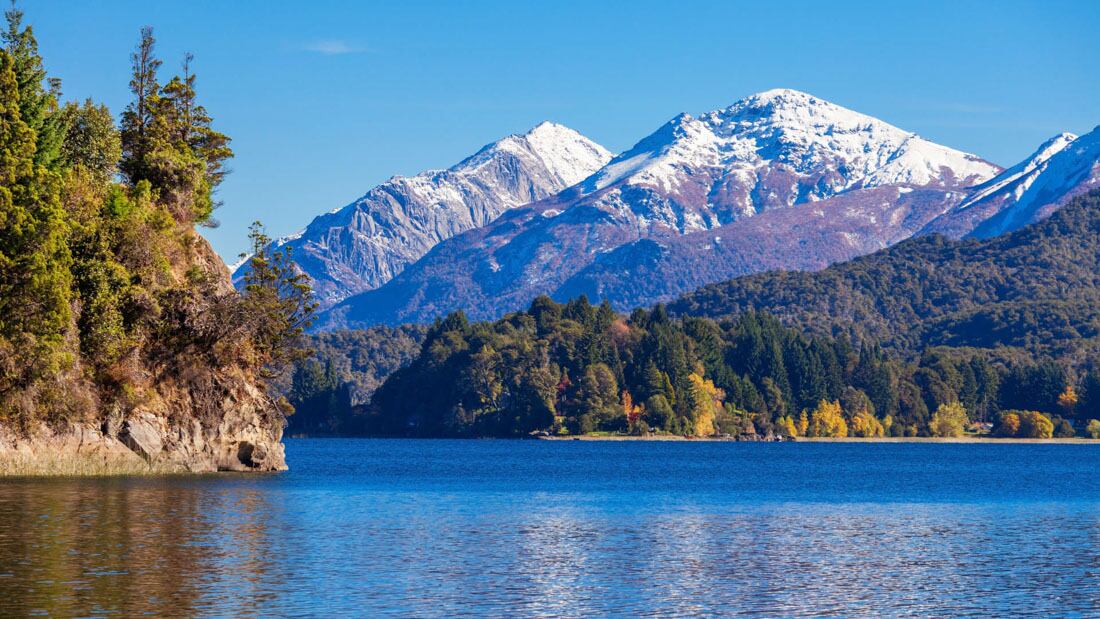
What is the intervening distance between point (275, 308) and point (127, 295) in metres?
14.5

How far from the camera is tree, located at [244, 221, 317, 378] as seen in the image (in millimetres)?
111681

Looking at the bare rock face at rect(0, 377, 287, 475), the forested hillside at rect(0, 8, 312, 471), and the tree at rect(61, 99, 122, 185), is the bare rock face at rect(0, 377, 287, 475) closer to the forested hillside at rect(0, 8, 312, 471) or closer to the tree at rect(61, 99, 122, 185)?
the forested hillside at rect(0, 8, 312, 471)

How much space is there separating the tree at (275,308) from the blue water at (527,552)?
1056cm

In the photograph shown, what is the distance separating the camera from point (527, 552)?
210ft

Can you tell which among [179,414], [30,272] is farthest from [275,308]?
[30,272]

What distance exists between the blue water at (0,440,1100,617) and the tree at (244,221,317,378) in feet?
34.7

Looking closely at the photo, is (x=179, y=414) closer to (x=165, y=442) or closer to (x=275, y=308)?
(x=165, y=442)

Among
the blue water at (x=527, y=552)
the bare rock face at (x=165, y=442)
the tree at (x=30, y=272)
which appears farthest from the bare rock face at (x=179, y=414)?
the tree at (x=30, y=272)

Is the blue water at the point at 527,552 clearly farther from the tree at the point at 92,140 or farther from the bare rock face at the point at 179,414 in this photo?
the tree at the point at 92,140

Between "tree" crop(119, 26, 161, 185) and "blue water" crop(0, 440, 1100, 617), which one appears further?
"tree" crop(119, 26, 161, 185)

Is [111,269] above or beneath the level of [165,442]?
above

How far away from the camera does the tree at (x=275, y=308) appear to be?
112 metres

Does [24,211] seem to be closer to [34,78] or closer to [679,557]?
[34,78]

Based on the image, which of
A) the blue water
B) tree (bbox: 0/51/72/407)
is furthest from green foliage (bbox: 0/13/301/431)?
the blue water
